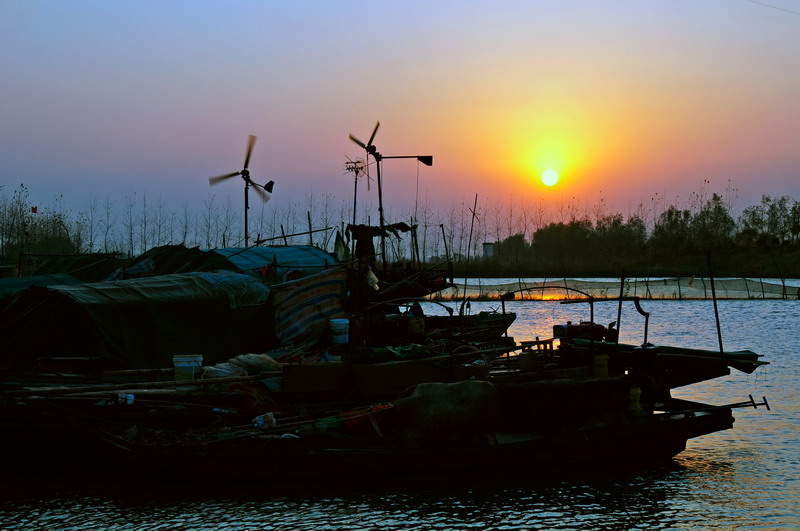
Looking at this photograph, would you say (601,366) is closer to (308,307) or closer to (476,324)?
(308,307)

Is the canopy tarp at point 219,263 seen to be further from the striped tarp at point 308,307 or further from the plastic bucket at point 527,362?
the plastic bucket at point 527,362

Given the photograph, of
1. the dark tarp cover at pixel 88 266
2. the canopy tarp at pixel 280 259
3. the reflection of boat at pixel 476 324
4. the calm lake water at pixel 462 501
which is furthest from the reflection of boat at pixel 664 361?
the dark tarp cover at pixel 88 266

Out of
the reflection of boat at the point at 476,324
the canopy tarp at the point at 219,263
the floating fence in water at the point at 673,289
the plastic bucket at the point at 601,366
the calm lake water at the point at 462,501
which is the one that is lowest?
the calm lake water at the point at 462,501

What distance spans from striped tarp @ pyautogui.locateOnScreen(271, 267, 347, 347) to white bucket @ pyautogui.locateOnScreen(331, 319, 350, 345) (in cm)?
143

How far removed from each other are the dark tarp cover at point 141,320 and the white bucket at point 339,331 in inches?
83.2

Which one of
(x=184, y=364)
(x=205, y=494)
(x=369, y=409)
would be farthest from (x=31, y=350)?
(x=369, y=409)

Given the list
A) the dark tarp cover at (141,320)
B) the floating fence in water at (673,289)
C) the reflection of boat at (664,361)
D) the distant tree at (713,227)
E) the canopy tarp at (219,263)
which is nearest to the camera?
the reflection of boat at (664,361)

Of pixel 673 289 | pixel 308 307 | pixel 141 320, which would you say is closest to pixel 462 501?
pixel 141 320

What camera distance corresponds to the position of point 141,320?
588 inches

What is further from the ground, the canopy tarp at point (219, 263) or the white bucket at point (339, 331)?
the canopy tarp at point (219, 263)

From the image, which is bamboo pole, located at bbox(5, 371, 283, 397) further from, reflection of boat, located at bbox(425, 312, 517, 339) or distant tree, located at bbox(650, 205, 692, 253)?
distant tree, located at bbox(650, 205, 692, 253)

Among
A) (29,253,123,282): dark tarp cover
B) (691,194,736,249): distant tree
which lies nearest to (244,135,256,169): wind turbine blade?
(29,253,123,282): dark tarp cover

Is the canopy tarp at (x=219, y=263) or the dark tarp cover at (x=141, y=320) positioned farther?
the canopy tarp at (x=219, y=263)

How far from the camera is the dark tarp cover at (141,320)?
1380cm
